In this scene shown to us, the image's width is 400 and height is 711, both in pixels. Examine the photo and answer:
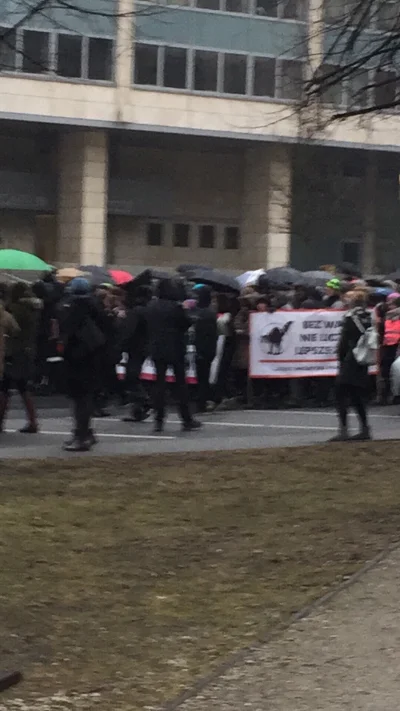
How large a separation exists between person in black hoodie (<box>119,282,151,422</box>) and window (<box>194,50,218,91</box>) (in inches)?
1078

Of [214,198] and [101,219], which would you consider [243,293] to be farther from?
[214,198]

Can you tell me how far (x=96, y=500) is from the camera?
9445mm

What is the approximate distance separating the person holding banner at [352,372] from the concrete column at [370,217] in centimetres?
3373

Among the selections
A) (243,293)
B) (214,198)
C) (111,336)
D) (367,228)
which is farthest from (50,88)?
(111,336)

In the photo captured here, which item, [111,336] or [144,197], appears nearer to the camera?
[111,336]

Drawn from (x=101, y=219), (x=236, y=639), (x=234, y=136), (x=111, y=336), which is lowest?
(x=236, y=639)

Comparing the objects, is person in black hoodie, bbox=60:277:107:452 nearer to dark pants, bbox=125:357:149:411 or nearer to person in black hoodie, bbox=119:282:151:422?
person in black hoodie, bbox=119:282:151:422

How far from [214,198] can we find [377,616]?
41322 mm

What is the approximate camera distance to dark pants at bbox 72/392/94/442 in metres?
12.7

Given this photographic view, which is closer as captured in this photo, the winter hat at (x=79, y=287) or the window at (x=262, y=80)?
the winter hat at (x=79, y=287)

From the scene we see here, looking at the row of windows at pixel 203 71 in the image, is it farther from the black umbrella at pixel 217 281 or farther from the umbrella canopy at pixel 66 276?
the black umbrella at pixel 217 281

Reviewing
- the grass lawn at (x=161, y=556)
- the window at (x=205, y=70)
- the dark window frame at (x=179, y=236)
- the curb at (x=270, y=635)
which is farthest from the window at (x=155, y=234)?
the curb at (x=270, y=635)

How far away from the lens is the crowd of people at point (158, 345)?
1273 cm

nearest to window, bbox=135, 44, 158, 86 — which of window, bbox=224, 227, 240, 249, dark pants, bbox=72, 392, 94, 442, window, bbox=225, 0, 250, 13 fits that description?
window, bbox=225, 0, 250, 13
